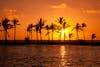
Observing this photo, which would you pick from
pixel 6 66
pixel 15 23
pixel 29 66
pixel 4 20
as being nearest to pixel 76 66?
pixel 29 66

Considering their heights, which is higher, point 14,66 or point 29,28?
point 29,28

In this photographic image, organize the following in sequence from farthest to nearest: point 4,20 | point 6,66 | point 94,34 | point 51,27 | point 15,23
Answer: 1. point 94,34
2. point 51,27
3. point 15,23
4. point 4,20
5. point 6,66

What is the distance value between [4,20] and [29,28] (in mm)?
33557

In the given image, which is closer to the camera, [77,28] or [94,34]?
[77,28]

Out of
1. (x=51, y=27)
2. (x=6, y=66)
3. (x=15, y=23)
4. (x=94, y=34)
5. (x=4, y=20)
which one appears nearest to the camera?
(x=6, y=66)

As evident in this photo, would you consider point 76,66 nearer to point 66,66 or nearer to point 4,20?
point 66,66

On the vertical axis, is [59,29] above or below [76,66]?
above

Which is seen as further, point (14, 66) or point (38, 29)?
point (38, 29)

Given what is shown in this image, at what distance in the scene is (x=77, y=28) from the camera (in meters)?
170

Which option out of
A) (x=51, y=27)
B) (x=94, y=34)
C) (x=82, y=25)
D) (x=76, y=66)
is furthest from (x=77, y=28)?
(x=76, y=66)

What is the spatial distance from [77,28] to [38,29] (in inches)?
897

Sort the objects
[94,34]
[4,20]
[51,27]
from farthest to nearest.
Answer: [94,34], [51,27], [4,20]

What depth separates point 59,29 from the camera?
166750 millimetres

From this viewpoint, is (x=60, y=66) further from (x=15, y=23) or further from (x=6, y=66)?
(x=15, y=23)
